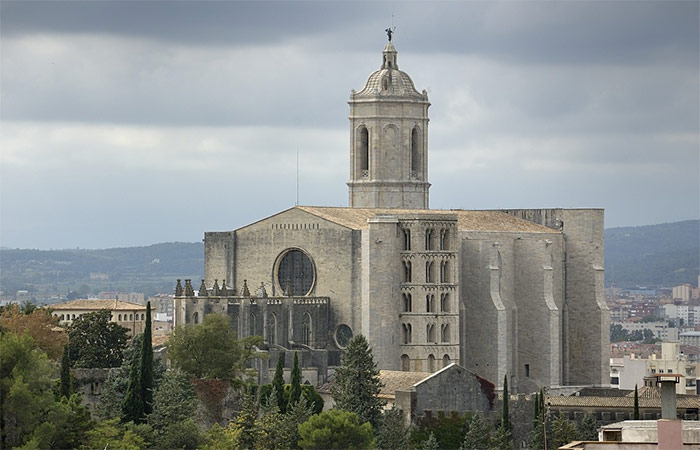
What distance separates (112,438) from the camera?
7412 centimetres

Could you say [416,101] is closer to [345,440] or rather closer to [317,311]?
[317,311]

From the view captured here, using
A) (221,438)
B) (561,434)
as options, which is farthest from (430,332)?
(221,438)

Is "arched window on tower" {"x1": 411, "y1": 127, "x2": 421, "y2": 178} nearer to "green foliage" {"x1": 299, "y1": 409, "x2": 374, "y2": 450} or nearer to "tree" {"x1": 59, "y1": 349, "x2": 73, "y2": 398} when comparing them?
"green foliage" {"x1": 299, "y1": 409, "x2": 374, "y2": 450}

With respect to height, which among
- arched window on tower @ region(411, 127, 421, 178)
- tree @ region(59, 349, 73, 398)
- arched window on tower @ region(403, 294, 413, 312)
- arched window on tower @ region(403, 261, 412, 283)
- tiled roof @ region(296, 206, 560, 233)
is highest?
arched window on tower @ region(411, 127, 421, 178)

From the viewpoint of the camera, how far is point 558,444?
85.9 meters

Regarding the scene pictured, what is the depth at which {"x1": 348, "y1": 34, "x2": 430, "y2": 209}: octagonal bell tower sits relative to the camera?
113 meters

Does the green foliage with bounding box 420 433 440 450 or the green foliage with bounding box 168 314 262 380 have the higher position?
the green foliage with bounding box 168 314 262 380

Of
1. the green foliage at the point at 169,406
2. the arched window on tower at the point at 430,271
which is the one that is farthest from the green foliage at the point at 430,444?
the arched window on tower at the point at 430,271

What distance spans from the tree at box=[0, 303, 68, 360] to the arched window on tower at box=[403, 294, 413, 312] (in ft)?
49.7

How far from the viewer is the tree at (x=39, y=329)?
86.8 meters

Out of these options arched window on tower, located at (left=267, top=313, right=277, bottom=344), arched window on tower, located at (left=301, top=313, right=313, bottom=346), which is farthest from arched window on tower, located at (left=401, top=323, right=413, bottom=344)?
arched window on tower, located at (left=267, top=313, right=277, bottom=344)

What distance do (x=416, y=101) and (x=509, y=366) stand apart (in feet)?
51.1

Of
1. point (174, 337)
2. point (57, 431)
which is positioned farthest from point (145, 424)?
point (174, 337)

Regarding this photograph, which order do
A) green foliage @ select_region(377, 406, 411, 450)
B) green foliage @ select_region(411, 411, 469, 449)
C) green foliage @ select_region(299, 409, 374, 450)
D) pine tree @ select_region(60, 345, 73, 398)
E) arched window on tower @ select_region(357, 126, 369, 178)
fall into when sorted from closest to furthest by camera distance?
pine tree @ select_region(60, 345, 73, 398) → green foliage @ select_region(299, 409, 374, 450) → green foliage @ select_region(377, 406, 411, 450) → green foliage @ select_region(411, 411, 469, 449) → arched window on tower @ select_region(357, 126, 369, 178)
